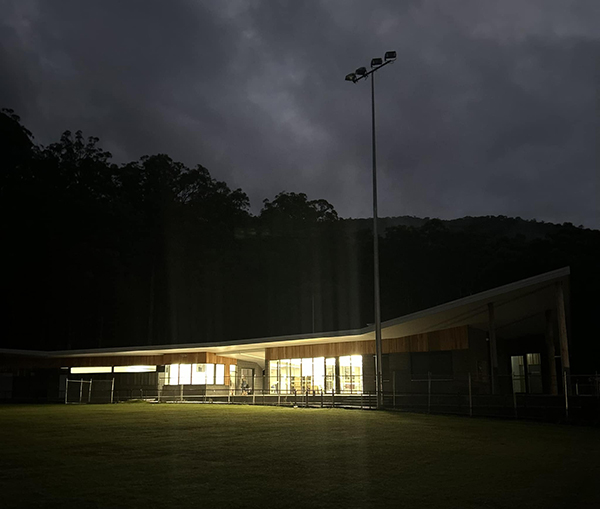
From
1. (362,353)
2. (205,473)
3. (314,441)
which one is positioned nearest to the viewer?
(205,473)

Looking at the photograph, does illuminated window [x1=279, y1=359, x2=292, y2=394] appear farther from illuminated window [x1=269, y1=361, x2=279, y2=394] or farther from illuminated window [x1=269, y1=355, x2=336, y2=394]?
illuminated window [x1=269, y1=361, x2=279, y2=394]

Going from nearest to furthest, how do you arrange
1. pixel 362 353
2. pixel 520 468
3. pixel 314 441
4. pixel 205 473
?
pixel 205 473 → pixel 520 468 → pixel 314 441 → pixel 362 353

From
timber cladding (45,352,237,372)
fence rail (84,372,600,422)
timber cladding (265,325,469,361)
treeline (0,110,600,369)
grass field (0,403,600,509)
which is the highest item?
treeline (0,110,600,369)

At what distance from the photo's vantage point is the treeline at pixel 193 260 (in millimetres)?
54812

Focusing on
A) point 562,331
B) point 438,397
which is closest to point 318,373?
point 438,397

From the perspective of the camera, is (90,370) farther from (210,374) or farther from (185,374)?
(210,374)

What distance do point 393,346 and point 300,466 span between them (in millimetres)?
20496

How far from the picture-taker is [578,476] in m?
8.76

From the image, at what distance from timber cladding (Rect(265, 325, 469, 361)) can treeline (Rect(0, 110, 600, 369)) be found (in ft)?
77.7

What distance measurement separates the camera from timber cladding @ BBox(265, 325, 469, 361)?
26766 millimetres

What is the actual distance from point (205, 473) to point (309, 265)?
63623mm

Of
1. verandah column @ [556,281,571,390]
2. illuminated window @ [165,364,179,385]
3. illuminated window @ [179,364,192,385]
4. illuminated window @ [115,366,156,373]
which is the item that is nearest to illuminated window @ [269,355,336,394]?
illuminated window @ [179,364,192,385]

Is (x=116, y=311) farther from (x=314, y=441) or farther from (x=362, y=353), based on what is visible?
(x=314, y=441)

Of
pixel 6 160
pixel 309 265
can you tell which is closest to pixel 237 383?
pixel 309 265
